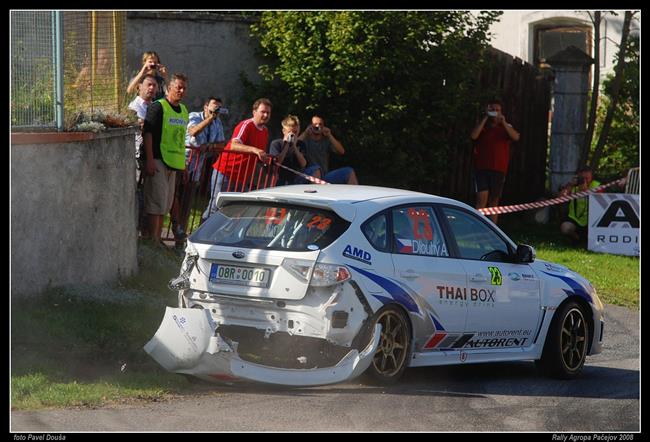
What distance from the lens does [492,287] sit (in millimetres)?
10141

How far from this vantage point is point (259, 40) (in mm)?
18609

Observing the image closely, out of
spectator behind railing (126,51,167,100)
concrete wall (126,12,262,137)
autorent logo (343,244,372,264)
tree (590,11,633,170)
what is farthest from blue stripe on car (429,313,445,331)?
tree (590,11,633,170)

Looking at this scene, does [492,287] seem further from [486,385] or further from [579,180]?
[579,180]

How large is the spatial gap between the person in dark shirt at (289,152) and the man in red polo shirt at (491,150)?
136 inches

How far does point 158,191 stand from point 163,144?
500 millimetres

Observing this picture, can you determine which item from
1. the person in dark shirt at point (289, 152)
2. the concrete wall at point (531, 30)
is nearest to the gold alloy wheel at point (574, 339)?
the person in dark shirt at point (289, 152)

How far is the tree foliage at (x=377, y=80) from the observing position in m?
17.7

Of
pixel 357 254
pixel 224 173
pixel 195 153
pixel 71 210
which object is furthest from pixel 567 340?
pixel 195 153

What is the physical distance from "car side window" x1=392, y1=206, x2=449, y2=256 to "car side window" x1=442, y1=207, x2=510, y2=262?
206 millimetres

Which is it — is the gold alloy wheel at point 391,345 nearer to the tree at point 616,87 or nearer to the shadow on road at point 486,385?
the shadow on road at point 486,385

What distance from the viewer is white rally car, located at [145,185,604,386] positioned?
29.1 feet

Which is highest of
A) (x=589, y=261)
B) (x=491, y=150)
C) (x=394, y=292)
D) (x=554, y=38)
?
(x=554, y=38)
